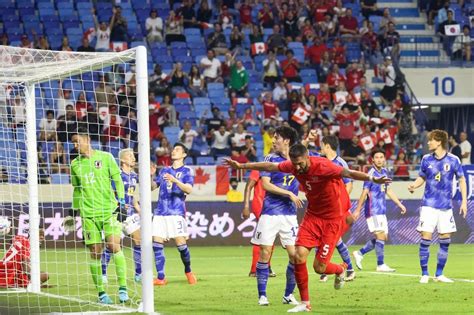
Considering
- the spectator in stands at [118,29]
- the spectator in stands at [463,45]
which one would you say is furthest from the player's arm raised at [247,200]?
the spectator in stands at [463,45]

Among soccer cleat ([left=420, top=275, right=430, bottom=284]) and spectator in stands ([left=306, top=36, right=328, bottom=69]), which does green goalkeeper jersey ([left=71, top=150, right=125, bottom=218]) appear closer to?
soccer cleat ([left=420, top=275, right=430, bottom=284])

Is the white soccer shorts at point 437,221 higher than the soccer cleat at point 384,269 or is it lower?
higher

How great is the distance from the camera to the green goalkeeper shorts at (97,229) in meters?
13.6

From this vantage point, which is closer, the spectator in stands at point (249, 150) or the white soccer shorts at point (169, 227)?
the white soccer shorts at point (169, 227)

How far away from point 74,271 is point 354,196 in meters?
9.96

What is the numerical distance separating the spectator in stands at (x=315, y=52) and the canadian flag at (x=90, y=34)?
6.43 meters

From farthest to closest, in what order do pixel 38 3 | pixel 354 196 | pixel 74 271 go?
pixel 38 3 < pixel 354 196 < pixel 74 271

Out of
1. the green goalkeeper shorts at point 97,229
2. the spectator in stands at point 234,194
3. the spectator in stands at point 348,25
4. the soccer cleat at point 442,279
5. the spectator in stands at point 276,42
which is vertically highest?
the spectator in stands at point 348,25

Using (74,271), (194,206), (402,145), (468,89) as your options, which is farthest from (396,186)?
(74,271)

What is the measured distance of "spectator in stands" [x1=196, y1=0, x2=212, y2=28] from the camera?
109 feet

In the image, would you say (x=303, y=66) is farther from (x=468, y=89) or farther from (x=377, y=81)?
(x=468, y=89)

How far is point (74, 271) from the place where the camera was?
1939 cm

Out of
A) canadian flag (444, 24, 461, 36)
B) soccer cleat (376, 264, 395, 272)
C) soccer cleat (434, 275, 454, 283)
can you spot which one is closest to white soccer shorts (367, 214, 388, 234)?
soccer cleat (376, 264, 395, 272)

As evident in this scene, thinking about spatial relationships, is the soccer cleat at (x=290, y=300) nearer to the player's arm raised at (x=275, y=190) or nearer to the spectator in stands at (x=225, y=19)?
the player's arm raised at (x=275, y=190)
